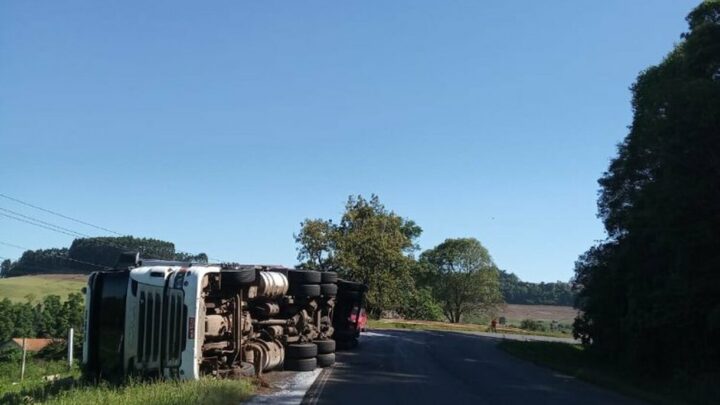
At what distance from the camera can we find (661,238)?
861 inches

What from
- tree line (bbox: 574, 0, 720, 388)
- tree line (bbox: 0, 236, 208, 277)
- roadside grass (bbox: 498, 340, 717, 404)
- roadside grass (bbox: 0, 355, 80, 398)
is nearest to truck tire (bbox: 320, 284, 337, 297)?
roadside grass (bbox: 498, 340, 717, 404)

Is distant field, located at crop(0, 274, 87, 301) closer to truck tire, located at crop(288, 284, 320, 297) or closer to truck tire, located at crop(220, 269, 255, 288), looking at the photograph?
truck tire, located at crop(288, 284, 320, 297)

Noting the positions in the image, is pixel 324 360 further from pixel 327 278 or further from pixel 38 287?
pixel 38 287

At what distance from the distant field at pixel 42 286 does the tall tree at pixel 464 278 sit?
204ft

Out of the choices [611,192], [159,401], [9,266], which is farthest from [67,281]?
[159,401]

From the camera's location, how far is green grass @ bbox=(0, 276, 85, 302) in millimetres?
61406

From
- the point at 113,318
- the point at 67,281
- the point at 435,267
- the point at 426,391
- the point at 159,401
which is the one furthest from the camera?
the point at 435,267

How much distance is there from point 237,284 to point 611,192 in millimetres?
24276

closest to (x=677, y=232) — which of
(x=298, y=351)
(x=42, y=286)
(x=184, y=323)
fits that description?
(x=298, y=351)

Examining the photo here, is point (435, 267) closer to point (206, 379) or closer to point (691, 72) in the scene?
point (691, 72)

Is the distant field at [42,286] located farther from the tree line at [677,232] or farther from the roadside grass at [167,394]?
the roadside grass at [167,394]

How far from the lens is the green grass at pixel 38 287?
61406 mm

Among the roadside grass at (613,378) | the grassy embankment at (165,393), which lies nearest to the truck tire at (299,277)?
the grassy embankment at (165,393)

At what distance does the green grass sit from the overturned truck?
4938 cm
